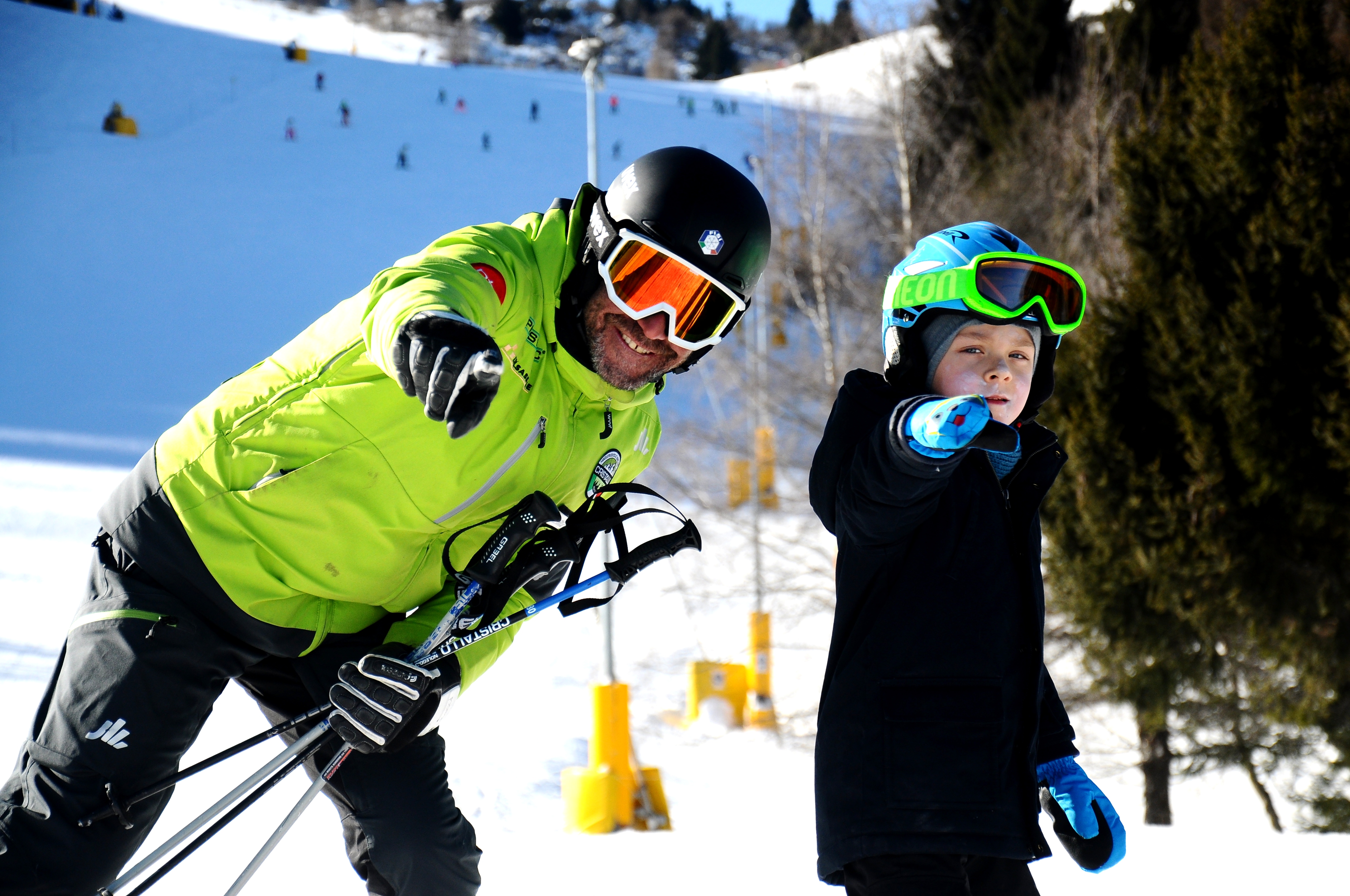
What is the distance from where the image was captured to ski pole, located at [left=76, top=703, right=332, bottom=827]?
1938 millimetres

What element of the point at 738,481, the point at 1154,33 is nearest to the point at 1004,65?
the point at 1154,33

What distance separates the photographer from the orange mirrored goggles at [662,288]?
7.43ft

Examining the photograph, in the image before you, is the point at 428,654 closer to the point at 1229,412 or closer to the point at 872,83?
the point at 1229,412

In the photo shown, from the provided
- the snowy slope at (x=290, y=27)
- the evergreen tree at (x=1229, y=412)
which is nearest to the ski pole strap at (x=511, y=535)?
the evergreen tree at (x=1229, y=412)

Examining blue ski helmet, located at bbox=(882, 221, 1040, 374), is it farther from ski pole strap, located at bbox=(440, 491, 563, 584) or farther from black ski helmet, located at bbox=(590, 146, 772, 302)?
ski pole strap, located at bbox=(440, 491, 563, 584)

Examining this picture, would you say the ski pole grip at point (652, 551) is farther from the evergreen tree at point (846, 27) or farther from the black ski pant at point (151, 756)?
the evergreen tree at point (846, 27)

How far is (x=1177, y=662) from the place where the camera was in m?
7.79

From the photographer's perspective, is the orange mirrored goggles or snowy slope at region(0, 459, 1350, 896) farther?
snowy slope at region(0, 459, 1350, 896)

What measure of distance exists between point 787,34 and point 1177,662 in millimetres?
80938

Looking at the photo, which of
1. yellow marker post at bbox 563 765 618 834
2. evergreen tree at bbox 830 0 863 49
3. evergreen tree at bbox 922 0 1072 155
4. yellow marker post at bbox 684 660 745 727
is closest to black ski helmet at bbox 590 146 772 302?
yellow marker post at bbox 563 765 618 834

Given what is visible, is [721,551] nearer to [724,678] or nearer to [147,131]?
[724,678]

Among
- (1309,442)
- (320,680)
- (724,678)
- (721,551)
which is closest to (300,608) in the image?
(320,680)

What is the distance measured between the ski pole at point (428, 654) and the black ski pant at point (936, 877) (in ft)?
2.60

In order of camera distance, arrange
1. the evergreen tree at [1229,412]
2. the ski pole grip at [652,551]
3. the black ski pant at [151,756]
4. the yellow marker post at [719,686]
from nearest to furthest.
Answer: the black ski pant at [151,756] → the ski pole grip at [652,551] → the evergreen tree at [1229,412] → the yellow marker post at [719,686]
